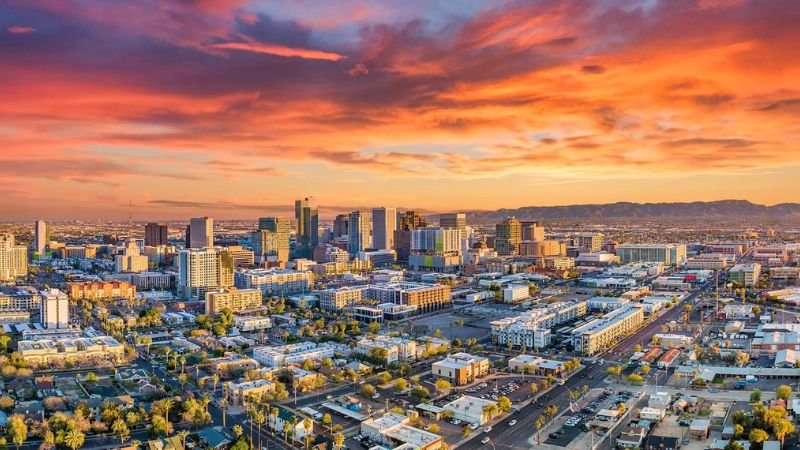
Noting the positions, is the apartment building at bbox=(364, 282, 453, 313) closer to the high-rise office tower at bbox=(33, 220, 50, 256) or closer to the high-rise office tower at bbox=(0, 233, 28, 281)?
the high-rise office tower at bbox=(0, 233, 28, 281)

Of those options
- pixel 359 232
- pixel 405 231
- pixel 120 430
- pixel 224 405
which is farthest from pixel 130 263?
pixel 120 430

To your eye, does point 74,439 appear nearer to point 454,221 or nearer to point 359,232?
point 359,232

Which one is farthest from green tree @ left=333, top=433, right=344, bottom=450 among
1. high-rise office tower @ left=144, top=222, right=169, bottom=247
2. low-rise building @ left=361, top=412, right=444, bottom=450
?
high-rise office tower @ left=144, top=222, right=169, bottom=247

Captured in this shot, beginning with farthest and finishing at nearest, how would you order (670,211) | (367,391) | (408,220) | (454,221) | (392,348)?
(670,211), (408,220), (454,221), (392,348), (367,391)

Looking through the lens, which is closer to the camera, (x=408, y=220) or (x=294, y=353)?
(x=294, y=353)

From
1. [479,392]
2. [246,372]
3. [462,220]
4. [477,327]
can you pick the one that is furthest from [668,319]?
[462,220]

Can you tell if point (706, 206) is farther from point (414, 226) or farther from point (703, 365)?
point (703, 365)
